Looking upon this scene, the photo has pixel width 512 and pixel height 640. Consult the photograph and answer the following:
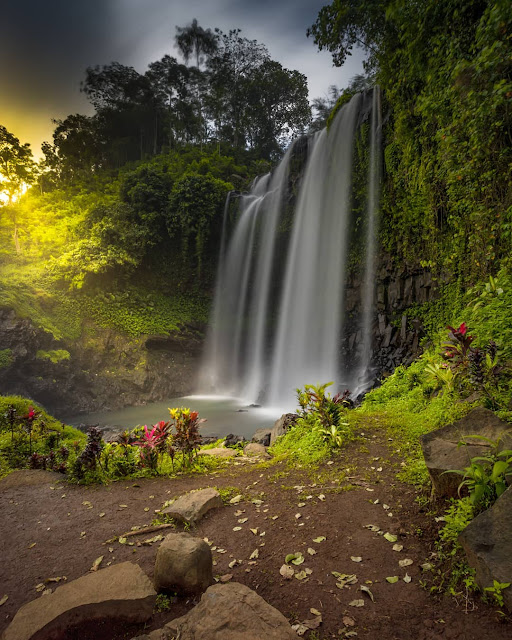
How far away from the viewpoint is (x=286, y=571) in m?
2.45

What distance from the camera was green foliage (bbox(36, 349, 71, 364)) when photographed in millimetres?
13848

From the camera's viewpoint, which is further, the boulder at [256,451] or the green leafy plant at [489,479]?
the boulder at [256,451]

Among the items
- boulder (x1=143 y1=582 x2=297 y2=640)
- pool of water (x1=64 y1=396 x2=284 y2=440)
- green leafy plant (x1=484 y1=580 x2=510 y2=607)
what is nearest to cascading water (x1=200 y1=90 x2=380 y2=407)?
pool of water (x1=64 y1=396 x2=284 y2=440)

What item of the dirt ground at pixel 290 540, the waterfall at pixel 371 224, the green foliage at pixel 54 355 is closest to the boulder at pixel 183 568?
the dirt ground at pixel 290 540

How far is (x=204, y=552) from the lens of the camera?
230 cm

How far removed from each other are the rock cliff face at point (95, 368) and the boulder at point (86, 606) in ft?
45.0

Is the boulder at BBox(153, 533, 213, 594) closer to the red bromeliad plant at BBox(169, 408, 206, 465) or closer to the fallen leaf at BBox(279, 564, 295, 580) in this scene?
the fallen leaf at BBox(279, 564, 295, 580)

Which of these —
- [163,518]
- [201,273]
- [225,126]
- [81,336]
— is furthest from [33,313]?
[225,126]

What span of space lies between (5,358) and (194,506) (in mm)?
13156

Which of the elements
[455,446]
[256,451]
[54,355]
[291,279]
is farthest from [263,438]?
[54,355]

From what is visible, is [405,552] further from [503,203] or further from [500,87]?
[503,203]

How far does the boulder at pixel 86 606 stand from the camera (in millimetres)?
1802

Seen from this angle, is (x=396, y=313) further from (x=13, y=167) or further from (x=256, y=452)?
(x=13, y=167)

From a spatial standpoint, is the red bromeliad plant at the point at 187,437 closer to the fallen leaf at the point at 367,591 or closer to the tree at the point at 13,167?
the fallen leaf at the point at 367,591
